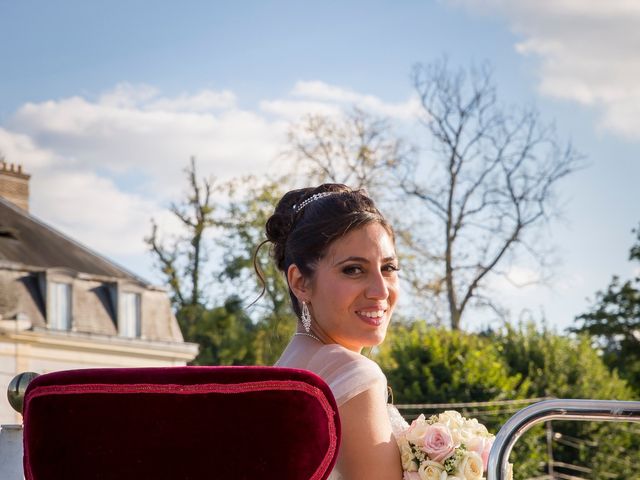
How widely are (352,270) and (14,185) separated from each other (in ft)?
81.6

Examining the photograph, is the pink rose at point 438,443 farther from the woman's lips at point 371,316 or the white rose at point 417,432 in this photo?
the woman's lips at point 371,316

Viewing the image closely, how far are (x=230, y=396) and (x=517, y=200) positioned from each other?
77.6 feet

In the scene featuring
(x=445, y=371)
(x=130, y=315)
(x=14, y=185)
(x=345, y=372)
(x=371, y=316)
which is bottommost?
(x=345, y=372)

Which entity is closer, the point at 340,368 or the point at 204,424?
the point at 204,424

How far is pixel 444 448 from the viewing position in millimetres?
2391

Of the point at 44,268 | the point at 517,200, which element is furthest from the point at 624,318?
the point at 44,268

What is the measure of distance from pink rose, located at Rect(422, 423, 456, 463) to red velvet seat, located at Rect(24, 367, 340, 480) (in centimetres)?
43

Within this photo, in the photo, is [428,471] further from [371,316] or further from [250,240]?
[250,240]

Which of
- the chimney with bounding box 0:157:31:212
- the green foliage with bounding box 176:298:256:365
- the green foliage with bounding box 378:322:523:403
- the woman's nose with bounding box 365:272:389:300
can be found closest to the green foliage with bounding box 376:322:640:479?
the green foliage with bounding box 378:322:523:403

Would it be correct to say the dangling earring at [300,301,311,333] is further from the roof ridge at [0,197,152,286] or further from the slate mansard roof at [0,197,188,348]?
the roof ridge at [0,197,152,286]

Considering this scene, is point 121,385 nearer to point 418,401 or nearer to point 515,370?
point 418,401

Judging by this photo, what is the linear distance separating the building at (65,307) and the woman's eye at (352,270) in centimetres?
1963

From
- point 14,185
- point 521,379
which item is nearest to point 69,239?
point 14,185

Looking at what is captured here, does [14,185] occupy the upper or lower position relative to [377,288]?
upper
